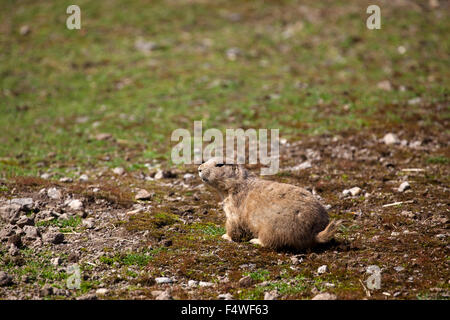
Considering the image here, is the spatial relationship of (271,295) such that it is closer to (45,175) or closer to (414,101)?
(45,175)

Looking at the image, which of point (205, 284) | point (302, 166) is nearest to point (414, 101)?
point (302, 166)

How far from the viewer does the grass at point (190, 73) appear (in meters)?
18.0

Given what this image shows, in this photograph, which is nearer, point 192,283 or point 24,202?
point 192,283

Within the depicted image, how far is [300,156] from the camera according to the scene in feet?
50.1

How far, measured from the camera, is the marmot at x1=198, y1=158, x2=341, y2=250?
8992 mm

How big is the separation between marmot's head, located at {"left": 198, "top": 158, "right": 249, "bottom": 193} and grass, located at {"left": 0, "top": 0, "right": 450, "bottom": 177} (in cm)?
533

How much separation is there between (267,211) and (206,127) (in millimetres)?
9667

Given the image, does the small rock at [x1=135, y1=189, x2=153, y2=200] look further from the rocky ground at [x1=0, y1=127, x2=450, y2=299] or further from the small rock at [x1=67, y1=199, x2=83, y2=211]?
the small rock at [x1=67, y1=199, x2=83, y2=211]

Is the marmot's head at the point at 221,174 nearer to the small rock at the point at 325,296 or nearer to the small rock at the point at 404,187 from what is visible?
the small rock at the point at 325,296

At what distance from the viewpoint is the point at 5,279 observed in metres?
7.93

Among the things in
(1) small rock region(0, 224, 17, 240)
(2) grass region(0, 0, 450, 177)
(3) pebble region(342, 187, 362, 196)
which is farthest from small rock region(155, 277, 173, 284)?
(2) grass region(0, 0, 450, 177)

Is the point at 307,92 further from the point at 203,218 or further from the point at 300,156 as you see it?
the point at 203,218

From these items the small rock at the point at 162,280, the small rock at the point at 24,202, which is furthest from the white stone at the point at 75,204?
the small rock at the point at 162,280

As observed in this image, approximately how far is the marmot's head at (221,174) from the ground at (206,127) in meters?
1.09
